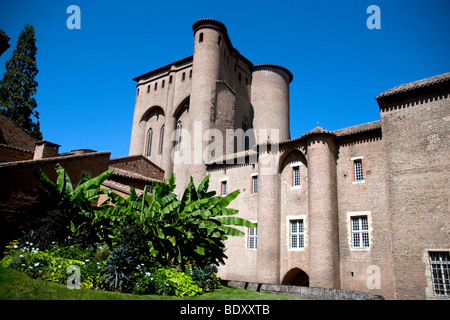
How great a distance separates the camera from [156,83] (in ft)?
134

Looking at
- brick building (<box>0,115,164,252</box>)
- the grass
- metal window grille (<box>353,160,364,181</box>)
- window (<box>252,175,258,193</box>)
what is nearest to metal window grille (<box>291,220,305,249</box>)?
window (<box>252,175,258,193</box>)

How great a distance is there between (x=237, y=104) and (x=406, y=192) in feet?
72.4

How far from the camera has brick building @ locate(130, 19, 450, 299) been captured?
16.8m

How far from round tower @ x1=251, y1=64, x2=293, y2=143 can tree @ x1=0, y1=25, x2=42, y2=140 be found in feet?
75.6

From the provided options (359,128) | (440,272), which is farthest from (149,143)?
(440,272)

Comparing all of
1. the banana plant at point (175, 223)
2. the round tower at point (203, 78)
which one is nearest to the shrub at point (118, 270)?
the banana plant at point (175, 223)

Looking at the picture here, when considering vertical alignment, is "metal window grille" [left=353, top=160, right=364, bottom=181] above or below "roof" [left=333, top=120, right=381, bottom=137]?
below

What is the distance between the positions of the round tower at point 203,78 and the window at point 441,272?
59.8 ft

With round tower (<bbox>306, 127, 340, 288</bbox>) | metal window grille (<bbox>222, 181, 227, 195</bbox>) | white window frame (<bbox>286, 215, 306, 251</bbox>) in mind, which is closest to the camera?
round tower (<bbox>306, 127, 340, 288</bbox>)

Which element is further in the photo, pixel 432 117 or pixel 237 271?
pixel 237 271

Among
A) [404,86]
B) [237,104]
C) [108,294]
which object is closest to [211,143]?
[237,104]

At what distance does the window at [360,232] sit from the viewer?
19281mm

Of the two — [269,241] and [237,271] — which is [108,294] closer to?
[269,241]

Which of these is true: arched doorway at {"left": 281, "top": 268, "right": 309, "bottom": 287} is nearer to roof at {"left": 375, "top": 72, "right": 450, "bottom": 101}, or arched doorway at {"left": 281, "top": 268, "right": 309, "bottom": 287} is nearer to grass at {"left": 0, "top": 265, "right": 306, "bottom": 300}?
roof at {"left": 375, "top": 72, "right": 450, "bottom": 101}
